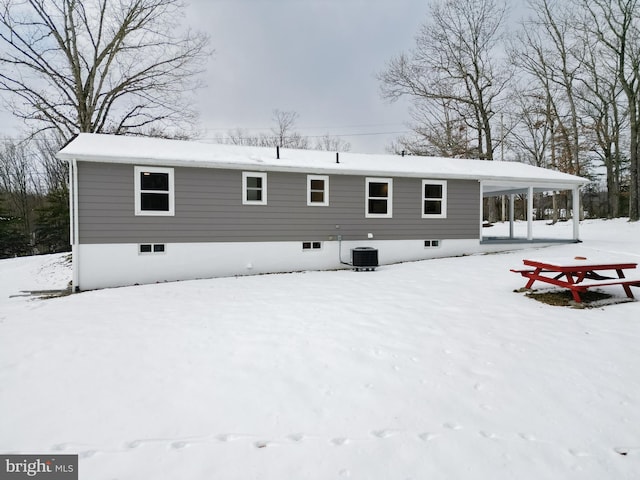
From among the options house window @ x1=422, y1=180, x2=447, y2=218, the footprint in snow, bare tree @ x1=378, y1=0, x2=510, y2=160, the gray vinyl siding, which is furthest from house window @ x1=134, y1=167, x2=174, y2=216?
bare tree @ x1=378, y1=0, x2=510, y2=160

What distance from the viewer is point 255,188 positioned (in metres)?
9.98

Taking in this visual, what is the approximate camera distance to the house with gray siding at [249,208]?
8.57 m

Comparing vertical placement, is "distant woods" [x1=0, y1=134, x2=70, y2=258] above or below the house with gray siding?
above

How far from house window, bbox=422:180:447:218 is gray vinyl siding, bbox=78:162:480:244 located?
20 centimetres

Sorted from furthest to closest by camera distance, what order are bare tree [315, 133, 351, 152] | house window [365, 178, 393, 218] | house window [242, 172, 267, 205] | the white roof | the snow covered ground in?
bare tree [315, 133, 351, 152] → house window [365, 178, 393, 218] → house window [242, 172, 267, 205] → the white roof → the snow covered ground

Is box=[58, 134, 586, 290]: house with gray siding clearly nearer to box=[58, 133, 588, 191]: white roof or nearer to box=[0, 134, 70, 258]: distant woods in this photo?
box=[58, 133, 588, 191]: white roof

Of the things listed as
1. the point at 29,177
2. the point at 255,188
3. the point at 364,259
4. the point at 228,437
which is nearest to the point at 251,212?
the point at 255,188

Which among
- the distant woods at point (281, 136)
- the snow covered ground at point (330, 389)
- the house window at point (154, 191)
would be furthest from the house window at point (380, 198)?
the distant woods at point (281, 136)

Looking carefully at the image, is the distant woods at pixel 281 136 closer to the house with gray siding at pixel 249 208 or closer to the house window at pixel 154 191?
the house with gray siding at pixel 249 208

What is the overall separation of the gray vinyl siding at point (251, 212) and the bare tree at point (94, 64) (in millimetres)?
8633

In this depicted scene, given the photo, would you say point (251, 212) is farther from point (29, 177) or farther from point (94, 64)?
point (29, 177)

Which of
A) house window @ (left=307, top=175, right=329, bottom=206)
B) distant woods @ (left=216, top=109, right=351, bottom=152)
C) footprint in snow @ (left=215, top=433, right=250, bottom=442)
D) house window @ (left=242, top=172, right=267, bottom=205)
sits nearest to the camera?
footprint in snow @ (left=215, top=433, right=250, bottom=442)

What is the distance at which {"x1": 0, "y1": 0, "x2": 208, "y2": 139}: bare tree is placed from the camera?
14.0 meters

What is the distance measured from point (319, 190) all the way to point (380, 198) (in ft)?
6.77
